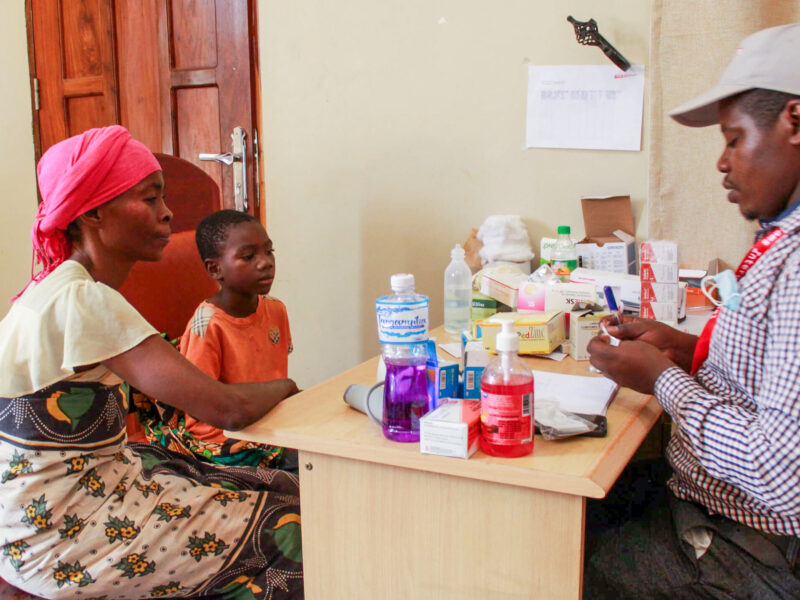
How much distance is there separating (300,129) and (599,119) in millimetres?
1185

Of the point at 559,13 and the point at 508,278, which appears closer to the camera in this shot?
the point at 508,278

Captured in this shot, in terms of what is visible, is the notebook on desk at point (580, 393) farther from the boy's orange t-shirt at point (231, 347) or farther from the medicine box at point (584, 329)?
the boy's orange t-shirt at point (231, 347)

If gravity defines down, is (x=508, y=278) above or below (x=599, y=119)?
below

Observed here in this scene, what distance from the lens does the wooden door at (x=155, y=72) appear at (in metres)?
2.93

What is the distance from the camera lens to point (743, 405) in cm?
106

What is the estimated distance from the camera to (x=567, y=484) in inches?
38.1

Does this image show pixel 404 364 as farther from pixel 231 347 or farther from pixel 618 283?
pixel 618 283

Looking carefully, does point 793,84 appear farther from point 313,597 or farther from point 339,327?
point 339,327

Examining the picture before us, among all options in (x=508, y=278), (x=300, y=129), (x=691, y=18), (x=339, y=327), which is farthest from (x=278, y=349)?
(x=691, y=18)

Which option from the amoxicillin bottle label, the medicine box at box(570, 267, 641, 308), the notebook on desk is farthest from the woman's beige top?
the medicine box at box(570, 267, 641, 308)

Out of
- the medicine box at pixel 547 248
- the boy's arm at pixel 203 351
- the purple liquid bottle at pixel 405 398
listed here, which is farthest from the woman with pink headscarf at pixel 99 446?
the medicine box at pixel 547 248

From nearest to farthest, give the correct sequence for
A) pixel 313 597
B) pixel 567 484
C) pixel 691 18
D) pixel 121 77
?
pixel 567 484, pixel 313 597, pixel 691 18, pixel 121 77

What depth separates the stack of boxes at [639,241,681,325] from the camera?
1783 mm

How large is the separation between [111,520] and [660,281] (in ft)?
4.46
